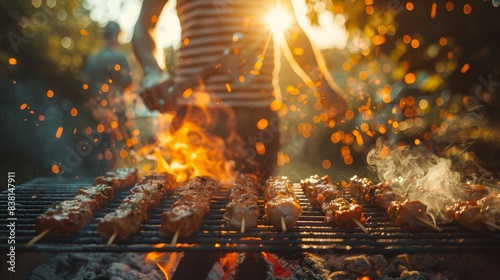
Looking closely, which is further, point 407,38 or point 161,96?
point 407,38

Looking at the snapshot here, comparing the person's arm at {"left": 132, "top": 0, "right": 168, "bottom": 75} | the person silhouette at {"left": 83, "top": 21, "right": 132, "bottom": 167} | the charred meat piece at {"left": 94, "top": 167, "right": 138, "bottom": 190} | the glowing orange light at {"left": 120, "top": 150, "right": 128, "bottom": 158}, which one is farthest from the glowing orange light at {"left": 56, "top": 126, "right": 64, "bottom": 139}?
the charred meat piece at {"left": 94, "top": 167, "right": 138, "bottom": 190}

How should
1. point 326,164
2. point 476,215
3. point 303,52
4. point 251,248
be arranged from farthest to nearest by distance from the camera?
1. point 326,164
2. point 303,52
3. point 476,215
4. point 251,248

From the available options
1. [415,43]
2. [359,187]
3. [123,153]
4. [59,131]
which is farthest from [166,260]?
[123,153]

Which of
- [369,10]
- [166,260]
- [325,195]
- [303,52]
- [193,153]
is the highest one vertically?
[369,10]

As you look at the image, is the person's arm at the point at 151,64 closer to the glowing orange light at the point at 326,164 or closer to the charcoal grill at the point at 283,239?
the charcoal grill at the point at 283,239

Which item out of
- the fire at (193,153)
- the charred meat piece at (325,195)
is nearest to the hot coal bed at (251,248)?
the charred meat piece at (325,195)

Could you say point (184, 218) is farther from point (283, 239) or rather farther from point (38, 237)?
point (38, 237)

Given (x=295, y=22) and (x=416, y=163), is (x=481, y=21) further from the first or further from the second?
(x=295, y=22)
